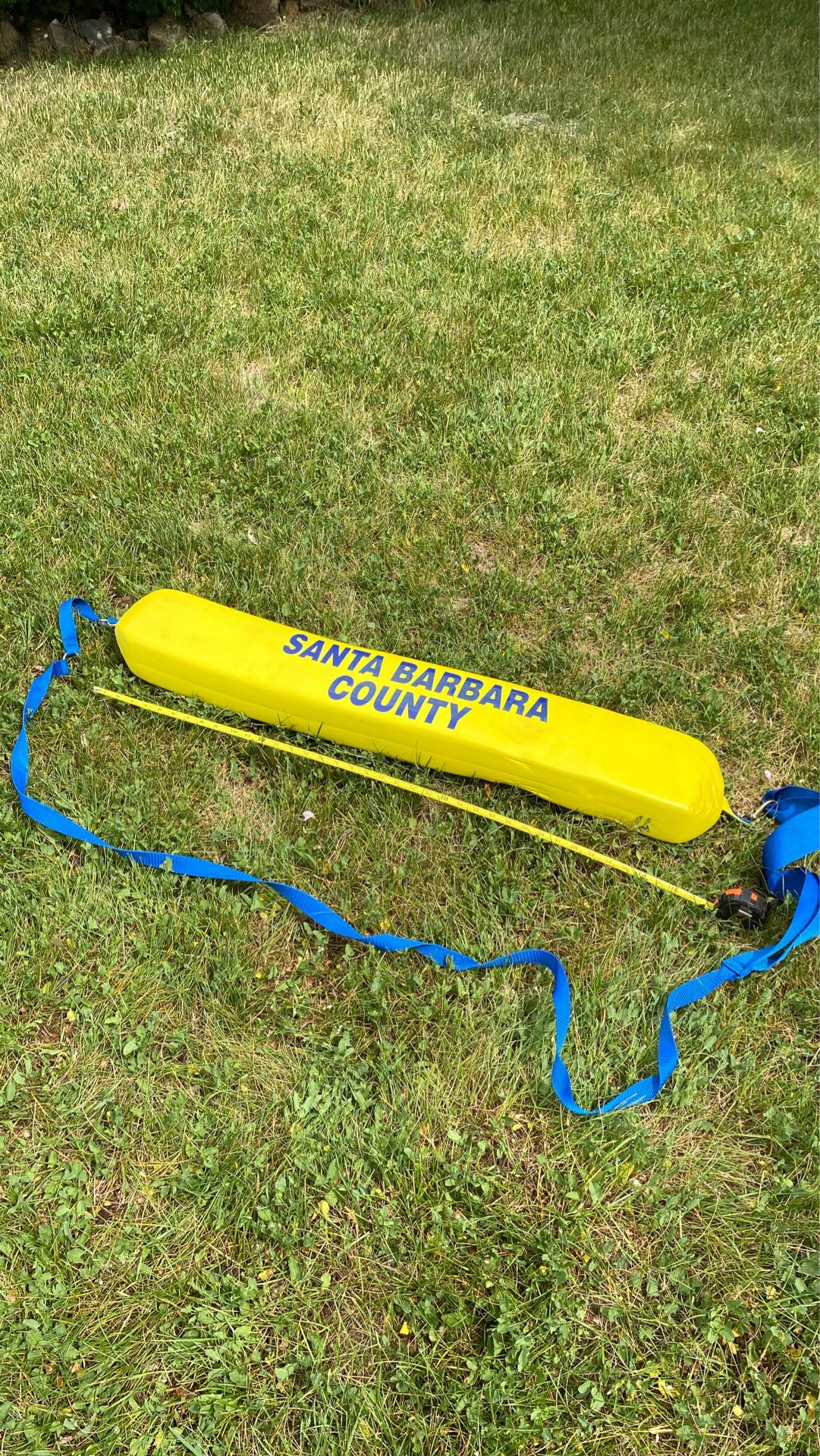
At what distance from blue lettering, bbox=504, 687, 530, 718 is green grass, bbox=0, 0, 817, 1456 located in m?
0.26

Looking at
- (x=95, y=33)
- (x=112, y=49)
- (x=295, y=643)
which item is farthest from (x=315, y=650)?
(x=95, y=33)

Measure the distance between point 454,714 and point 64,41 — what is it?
9.93 meters

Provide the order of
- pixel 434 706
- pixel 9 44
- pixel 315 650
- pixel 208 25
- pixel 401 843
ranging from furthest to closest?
1. pixel 208 25
2. pixel 9 44
3. pixel 315 650
4. pixel 434 706
5. pixel 401 843

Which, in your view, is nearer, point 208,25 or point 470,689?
point 470,689

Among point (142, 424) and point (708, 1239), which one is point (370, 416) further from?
point (708, 1239)

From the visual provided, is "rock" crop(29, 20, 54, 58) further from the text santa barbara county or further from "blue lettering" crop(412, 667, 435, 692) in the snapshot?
"blue lettering" crop(412, 667, 435, 692)

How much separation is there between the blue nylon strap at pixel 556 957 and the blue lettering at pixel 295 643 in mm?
763

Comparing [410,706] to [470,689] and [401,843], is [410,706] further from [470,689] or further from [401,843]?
[401,843]

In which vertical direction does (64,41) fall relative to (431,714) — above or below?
above

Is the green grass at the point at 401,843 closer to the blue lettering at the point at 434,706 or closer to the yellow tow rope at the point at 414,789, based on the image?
the yellow tow rope at the point at 414,789

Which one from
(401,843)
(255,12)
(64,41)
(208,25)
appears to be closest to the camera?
(401,843)

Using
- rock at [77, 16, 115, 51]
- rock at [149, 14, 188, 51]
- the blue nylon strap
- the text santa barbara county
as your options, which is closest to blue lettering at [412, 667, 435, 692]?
the text santa barbara county

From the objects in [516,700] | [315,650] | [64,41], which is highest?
[64,41]

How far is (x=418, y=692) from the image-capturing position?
2762 millimetres
